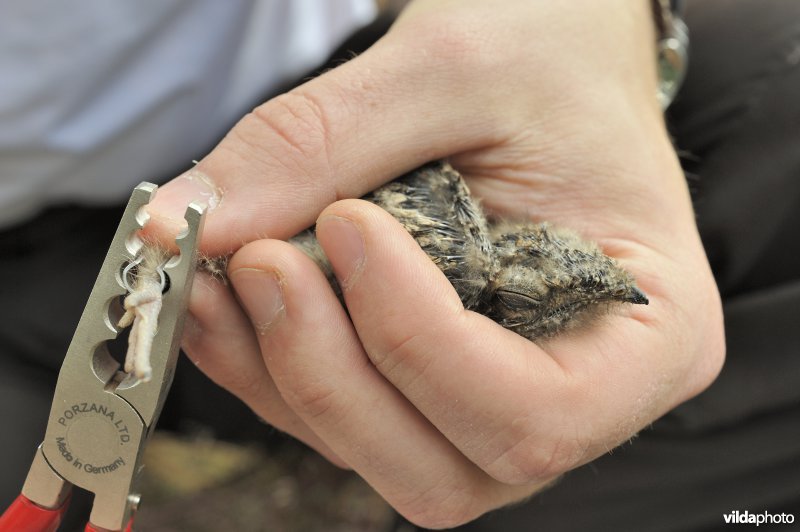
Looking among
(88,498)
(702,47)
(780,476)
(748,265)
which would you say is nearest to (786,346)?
(748,265)

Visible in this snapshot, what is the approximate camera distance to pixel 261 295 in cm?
145

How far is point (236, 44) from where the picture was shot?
221 centimetres

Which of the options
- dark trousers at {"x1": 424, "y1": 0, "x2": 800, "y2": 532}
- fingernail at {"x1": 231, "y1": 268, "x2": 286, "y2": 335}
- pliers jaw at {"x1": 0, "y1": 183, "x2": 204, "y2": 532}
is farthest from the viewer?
dark trousers at {"x1": 424, "y1": 0, "x2": 800, "y2": 532}

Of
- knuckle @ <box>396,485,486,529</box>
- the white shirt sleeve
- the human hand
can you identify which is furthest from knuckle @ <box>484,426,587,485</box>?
the white shirt sleeve

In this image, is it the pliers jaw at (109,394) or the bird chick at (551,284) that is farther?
the bird chick at (551,284)

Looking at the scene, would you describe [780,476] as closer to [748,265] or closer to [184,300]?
[748,265]

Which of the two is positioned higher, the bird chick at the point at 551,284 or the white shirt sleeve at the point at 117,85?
the white shirt sleeve at the point at 117,85

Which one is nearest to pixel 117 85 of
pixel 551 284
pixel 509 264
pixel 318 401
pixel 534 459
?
pixel 318 401

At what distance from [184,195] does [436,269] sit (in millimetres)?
520

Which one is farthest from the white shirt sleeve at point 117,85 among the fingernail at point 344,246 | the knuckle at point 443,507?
the knuckle at point 443,507

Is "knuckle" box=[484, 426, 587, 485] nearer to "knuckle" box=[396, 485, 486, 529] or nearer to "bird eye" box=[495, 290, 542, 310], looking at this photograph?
"knuckle" box=[396, 485, 486, 529]
